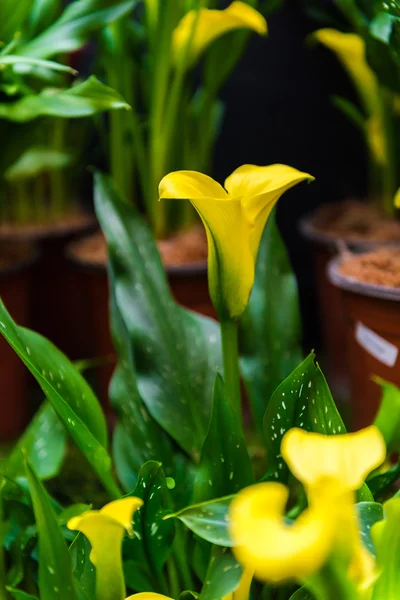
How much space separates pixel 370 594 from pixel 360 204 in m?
0.88

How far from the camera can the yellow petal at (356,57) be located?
3.00 ft

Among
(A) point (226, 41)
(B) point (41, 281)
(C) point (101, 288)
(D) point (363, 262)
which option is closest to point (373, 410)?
(D) point (363, 262)

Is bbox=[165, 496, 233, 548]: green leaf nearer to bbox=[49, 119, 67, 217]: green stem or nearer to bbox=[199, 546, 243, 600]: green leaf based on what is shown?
bbox=[199, 546, 243, 600]: green leaf

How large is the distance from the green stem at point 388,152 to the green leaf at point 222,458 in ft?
2.22

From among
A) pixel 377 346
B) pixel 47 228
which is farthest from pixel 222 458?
pixel 47 228

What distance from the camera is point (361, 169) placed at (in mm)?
1244

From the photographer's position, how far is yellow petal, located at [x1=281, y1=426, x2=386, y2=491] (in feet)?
0.98

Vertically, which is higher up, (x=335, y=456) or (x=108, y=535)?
(x=335, y=456)

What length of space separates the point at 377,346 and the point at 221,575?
0.37m

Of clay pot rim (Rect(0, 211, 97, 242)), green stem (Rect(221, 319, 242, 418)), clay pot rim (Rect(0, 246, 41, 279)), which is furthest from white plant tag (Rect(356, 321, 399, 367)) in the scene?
clay pot rim (Rect(0, 211, 97, 242))

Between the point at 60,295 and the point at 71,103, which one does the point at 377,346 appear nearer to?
the point at 71,103


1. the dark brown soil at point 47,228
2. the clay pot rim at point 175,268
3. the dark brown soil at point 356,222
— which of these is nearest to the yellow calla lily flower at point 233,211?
the clay pot rim at point 175,268

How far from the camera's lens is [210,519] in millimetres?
419

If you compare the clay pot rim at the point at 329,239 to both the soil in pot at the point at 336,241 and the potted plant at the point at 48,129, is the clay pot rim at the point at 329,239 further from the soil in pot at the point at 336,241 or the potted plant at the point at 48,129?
the potted plant at the point at 48,129
